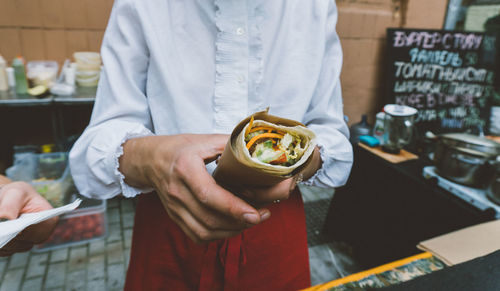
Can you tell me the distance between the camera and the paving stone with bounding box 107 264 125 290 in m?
2.69

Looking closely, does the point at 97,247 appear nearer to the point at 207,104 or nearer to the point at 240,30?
the point at 207,104

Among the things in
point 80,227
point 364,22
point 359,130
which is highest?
point 364,22

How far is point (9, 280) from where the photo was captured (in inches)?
105

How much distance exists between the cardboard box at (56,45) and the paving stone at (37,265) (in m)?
2.12

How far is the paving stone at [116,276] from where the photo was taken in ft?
8.83

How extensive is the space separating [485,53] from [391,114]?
2.93 m

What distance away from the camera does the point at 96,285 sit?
268 centimetres

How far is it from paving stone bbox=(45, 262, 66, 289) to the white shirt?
2201 mm

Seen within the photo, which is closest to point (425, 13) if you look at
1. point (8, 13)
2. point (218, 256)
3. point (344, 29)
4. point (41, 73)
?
point (344, 29)

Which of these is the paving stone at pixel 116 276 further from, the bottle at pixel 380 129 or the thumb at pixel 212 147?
the bottle at pixel 380 129

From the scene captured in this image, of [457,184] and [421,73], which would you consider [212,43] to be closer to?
[457,184]

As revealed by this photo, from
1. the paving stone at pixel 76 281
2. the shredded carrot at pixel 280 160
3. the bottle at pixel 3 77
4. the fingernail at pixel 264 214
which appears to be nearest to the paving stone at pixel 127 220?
the paving stone at pixel 76 281

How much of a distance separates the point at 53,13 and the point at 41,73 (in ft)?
2.43

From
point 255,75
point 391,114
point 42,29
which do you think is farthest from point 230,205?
point 42,29
